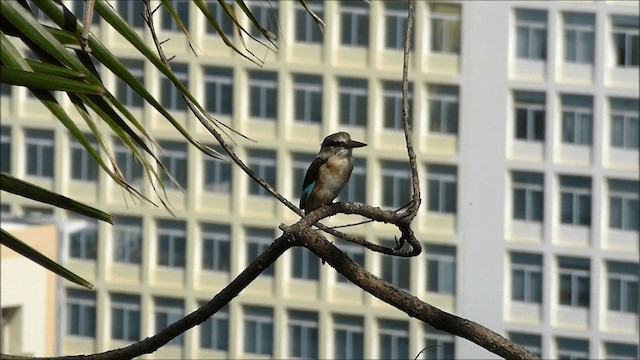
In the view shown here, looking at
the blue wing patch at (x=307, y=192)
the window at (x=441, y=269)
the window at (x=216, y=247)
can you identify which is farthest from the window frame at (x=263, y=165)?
the blue wing patch at (x=307, y=192)

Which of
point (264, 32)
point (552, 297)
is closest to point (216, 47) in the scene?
point (552, 297)

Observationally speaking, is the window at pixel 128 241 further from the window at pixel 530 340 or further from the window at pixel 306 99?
the window at pixel 530 340

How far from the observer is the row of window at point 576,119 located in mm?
35875

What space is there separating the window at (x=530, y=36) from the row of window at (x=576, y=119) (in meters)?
0.83

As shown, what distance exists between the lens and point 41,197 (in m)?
3.50

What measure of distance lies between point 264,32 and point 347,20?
33069 mm

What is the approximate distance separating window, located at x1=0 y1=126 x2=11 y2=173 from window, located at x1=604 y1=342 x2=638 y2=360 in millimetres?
14242

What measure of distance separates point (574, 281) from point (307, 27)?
791 cm

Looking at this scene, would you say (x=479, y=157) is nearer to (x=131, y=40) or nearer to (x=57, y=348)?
(x=57, y=348)

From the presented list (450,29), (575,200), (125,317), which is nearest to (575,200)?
(575,200)

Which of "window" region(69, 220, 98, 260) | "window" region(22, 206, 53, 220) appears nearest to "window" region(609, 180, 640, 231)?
"window" region(69, 220, 98, 260)

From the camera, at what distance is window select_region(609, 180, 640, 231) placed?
35.9 meters

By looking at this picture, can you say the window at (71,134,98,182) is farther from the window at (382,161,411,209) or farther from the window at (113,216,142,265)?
the window at (382,161,411,209)

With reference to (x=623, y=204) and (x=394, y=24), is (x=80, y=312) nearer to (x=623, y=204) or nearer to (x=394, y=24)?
(x=394, y=24)
